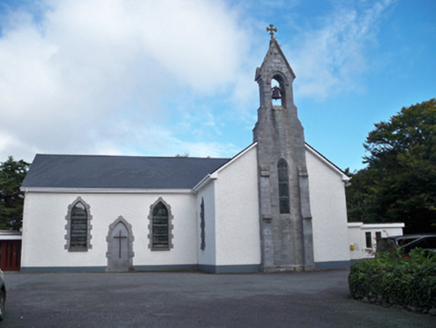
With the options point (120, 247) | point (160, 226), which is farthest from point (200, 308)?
point (160, 226)

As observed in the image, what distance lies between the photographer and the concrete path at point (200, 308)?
8.40 metres

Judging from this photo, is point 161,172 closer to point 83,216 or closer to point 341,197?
point 83,216

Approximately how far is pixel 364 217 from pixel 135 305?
39017 millimetres

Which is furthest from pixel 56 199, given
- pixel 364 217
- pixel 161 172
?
pixel 364 217

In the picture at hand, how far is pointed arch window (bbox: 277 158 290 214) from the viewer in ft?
76.4

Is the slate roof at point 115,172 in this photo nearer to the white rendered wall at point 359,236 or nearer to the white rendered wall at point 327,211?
the white rendered wall at point 327,211

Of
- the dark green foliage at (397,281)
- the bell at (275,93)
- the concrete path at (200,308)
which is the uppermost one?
the bell at (275,93)

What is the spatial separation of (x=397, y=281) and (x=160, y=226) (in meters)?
19.6

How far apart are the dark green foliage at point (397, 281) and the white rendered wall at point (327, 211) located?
11539mm

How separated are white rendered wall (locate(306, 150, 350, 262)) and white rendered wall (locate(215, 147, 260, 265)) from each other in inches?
131

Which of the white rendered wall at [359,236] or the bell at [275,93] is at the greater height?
the bell at [275,93]

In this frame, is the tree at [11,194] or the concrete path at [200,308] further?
the tree at [11,194]

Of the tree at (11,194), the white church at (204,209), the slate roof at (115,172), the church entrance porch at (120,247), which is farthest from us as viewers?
the tree at (11,194)

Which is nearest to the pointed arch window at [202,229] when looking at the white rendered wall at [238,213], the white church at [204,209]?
the white church at [204,209]
